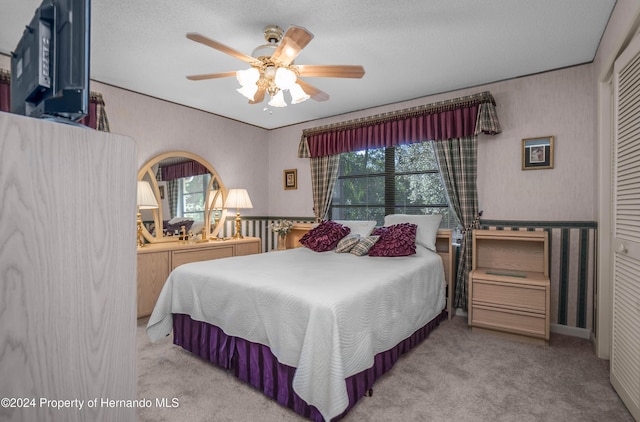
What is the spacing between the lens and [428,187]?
12.7 feet

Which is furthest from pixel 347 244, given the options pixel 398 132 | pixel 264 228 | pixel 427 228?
pixel 264 228

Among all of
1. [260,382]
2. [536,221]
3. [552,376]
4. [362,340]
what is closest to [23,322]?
[362,340]

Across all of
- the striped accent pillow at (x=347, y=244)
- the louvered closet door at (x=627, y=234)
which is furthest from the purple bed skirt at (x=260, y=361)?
the louvered closet door at (x=627, y=234)

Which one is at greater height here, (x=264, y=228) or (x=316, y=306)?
(x=264, y=228)

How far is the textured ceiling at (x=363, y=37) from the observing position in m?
2.14

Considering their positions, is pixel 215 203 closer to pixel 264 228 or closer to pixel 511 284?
pixel 264 228

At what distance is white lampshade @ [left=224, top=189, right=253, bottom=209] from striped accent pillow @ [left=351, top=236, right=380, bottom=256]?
184 cm

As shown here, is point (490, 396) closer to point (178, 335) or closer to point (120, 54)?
point (178, 335)

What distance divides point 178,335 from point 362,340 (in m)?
1.64

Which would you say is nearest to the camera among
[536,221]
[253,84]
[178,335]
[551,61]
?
[253,84]

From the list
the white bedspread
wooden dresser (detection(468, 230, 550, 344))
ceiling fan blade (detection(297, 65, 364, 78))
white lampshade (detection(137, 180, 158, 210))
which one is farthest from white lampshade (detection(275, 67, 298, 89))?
wooden dresser (detection(468, 230, 550, 344))

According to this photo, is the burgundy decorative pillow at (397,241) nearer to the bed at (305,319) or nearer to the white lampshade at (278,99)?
the bed at (305,319)

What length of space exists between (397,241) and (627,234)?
165 cm

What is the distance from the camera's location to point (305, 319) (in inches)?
68.4
